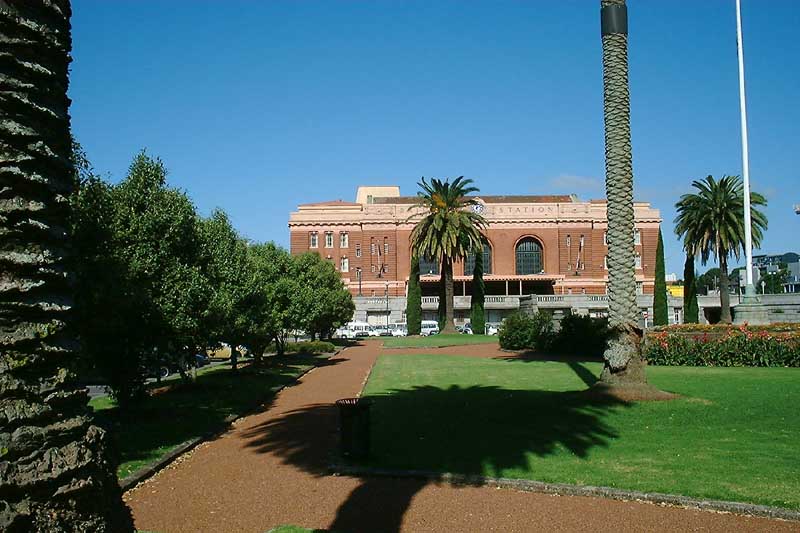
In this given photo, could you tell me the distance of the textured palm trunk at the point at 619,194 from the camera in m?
16.3

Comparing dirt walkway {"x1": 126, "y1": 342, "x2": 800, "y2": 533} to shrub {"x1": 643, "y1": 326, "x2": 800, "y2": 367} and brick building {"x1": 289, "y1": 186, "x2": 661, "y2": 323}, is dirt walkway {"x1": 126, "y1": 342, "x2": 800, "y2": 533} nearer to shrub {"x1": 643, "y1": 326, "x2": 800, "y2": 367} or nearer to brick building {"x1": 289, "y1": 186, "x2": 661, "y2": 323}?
shrub {"x1": 643, "y1": 326, "x2": 800, "y2": 367}

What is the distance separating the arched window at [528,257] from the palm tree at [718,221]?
31225 millimetres

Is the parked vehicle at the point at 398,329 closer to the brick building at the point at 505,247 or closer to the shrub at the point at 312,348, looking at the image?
the brick building at the point at 505,247

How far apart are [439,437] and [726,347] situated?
15.9m

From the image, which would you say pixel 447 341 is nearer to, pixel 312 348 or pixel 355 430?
pixel 312 348

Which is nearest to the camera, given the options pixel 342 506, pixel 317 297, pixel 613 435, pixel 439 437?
pixel 342 506

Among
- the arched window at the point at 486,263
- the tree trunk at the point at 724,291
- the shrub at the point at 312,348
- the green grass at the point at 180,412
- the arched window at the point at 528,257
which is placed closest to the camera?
the green grass at the point at 180,412

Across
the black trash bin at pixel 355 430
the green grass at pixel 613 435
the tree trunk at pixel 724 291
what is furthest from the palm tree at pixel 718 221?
the black trash bin at pixel 355 430

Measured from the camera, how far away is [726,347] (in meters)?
24.2

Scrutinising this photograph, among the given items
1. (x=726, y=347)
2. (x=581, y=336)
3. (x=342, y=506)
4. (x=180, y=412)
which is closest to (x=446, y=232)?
(x=581, y=336)

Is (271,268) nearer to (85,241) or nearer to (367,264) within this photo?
(85,241)

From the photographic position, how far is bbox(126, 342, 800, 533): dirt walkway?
7598 millimetres

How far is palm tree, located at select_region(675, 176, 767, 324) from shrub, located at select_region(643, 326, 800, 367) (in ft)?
75.4

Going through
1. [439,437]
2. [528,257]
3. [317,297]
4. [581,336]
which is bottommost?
[439,437]
